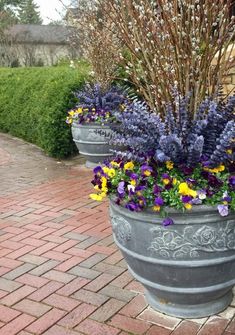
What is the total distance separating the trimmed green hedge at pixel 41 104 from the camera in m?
6.86

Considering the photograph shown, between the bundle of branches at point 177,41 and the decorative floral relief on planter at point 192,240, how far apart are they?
2.16 feet

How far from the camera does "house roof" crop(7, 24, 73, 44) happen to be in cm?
2378

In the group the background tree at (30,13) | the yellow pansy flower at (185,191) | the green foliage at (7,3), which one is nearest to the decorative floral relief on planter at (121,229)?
the yellow pansy flower at (185,191)

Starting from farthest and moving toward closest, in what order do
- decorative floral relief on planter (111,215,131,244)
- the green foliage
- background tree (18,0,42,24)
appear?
background tree (18,0,42,24)
the green foliage
decorative floral relief on planter (111,215,131,244)

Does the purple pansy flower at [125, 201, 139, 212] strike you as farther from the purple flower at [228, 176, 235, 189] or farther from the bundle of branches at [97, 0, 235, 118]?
the bundle of branches at [97, 0, 235, 118]

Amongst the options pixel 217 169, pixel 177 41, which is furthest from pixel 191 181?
pixel 177 41

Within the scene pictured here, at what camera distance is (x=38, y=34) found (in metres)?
31.2

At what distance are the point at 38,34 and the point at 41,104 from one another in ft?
83.1

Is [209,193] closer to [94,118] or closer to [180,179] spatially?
[180,179]

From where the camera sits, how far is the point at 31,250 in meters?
3.65

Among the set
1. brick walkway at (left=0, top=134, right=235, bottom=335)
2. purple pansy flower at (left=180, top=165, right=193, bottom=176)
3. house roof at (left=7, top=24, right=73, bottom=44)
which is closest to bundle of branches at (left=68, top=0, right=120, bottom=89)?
brick walkway at (left=0, top=134, right=235, bottom=335)

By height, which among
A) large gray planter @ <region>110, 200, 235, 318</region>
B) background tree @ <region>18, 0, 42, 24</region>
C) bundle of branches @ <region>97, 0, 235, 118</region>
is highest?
background tree @ <region>18, 0, 42, 24</region>

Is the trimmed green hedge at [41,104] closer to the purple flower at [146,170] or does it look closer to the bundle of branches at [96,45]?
the bundle of branches at [96,45]

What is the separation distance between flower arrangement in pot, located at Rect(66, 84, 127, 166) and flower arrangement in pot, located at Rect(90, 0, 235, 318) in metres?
3.39
